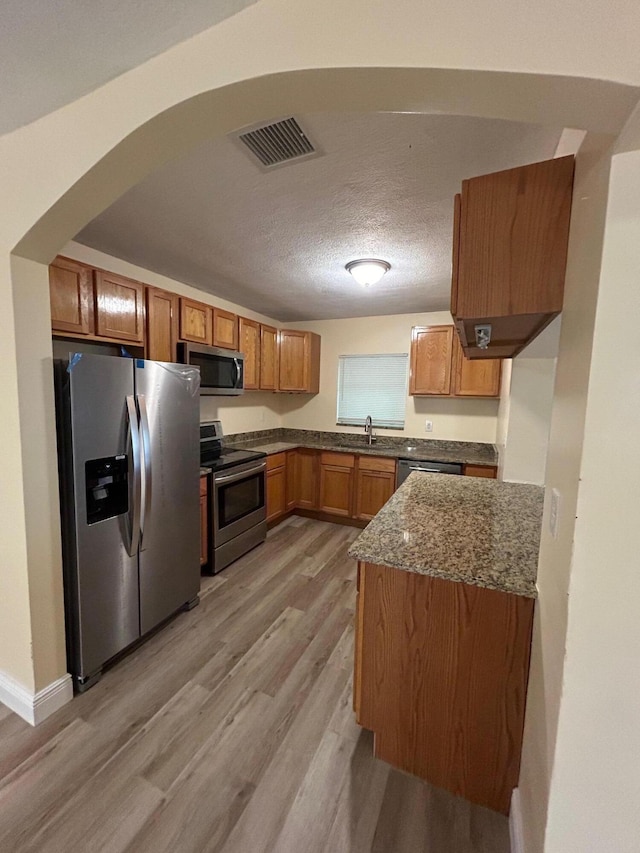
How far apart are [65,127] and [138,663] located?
247cm

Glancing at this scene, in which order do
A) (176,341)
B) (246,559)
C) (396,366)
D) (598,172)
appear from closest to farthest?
(598,172), (176,341), (246,559), (396,366)

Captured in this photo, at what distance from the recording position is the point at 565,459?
89cm

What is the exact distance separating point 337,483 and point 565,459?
3199 millimetres

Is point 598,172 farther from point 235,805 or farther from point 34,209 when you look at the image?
point 235,805

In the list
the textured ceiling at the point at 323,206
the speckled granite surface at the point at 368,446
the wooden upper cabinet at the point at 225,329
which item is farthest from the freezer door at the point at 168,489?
the speckled granite surface at the point at 368,446

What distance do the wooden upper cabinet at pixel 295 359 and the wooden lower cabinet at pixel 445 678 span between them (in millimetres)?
3088

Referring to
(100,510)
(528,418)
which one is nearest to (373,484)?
(528,418)

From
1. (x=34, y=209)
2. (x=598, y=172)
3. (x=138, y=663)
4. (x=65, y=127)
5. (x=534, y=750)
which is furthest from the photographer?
(x=138, y=663)

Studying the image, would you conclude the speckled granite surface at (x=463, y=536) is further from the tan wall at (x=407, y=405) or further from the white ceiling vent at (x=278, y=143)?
the tan wall at (x=407, y=405)

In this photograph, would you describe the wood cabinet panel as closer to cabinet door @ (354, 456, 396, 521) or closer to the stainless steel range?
cabinet door @ (354, 456, 396, 521)

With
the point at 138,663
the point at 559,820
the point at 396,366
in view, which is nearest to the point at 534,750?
the point at 559,820

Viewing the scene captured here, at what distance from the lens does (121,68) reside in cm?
105

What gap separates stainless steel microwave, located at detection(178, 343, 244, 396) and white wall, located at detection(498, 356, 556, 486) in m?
2.27

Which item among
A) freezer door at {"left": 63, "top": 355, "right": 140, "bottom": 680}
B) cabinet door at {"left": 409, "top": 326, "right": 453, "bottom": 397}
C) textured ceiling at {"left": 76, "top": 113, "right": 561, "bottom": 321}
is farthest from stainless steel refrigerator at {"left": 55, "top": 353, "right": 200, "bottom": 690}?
cabinet door at {"left": 409, "top": 326, "right": 453, "bottom": 397}
